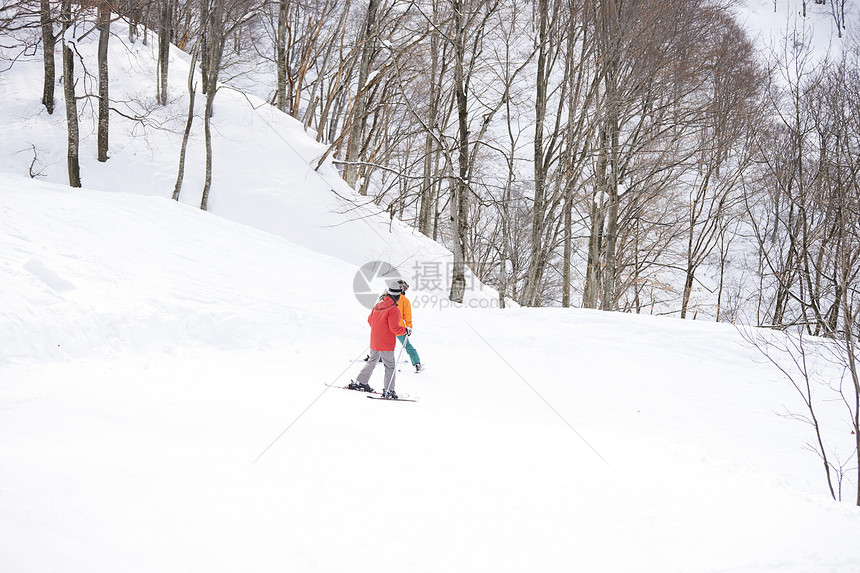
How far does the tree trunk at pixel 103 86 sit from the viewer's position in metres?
15.6

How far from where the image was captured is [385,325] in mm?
7266

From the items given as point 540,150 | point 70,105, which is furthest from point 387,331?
point 70,105

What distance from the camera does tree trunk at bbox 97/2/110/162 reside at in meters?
15.6

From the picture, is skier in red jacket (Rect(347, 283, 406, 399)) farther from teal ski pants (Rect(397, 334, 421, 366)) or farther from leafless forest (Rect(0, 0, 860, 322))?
leafless forest (Rect(0, 0, 860, 322))

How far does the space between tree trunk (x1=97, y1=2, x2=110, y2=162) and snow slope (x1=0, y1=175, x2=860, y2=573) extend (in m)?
6.08

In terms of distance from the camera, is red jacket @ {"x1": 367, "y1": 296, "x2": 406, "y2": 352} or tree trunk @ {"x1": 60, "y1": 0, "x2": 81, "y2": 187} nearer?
red jacket @ {"x1": 367, "y1": 296, "x2": 406, "y2": 352}

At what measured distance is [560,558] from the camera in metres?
3.25

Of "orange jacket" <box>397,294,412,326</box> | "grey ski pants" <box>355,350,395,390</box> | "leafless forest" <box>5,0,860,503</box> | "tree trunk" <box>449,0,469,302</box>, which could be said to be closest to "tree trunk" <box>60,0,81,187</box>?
"leafless forest" <box>5,0,860,503</box>

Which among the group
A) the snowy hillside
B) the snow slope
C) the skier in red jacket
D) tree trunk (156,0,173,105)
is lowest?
the snow slope

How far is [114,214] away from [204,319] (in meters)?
5.17

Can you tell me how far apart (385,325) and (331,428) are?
2177 millimetres

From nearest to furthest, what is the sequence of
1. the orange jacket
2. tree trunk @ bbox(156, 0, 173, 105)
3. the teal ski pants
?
the orange jacket, the teal ski pants, tree trunk @ bbox(156, 0, 173, 105)

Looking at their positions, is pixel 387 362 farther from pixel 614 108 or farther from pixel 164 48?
pixel 164 48

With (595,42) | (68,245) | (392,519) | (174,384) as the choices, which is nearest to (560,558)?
A: (392,519)
